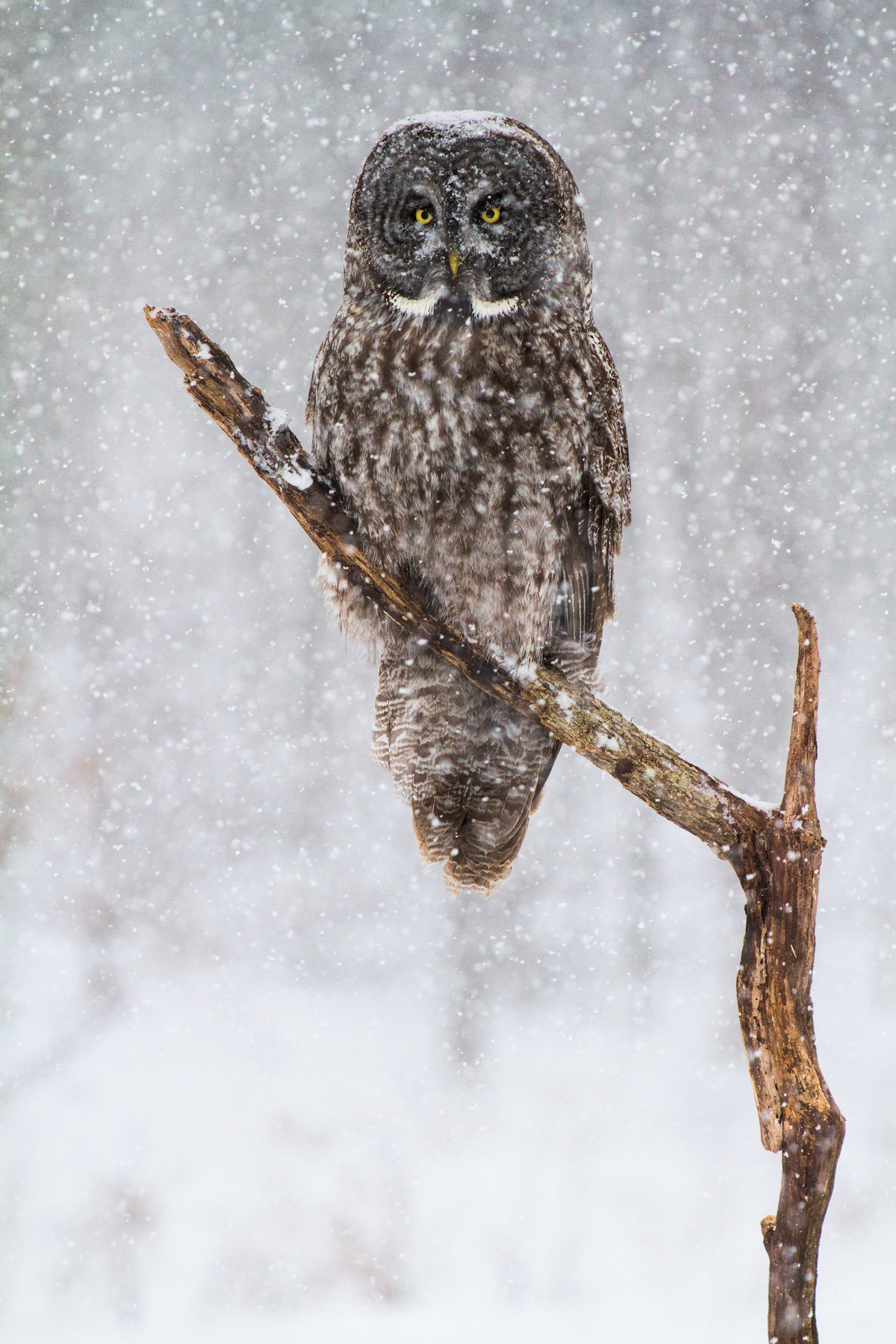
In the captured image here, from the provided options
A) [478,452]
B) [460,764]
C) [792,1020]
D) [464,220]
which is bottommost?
[792,1020]

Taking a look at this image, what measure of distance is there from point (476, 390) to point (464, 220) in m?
0.26

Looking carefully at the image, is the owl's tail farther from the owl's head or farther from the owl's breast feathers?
the owl's head

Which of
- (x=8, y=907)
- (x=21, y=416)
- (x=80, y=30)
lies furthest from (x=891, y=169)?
(x=8, y=907)

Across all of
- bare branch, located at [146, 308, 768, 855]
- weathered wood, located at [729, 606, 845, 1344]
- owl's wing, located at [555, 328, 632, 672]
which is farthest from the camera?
owl's wing, located at [555, 328, 632, 672]

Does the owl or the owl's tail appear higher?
the owl

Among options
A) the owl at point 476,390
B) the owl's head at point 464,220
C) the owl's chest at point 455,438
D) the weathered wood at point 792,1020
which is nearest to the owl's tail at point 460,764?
the owl at point 476,390

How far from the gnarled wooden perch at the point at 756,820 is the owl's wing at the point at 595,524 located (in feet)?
0.62

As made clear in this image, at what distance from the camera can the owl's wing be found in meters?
1.60

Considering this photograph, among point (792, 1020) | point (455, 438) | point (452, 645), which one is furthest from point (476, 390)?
point (792, 1020)

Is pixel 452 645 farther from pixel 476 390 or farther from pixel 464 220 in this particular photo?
pixel 464 220

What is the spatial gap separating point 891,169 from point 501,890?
92.5 inches

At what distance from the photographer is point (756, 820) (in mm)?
1414

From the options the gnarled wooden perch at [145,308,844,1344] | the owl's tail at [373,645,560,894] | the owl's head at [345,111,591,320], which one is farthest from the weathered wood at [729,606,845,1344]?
the owl's head at [345,111,591,320]

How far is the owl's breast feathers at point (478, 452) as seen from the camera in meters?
1.49
